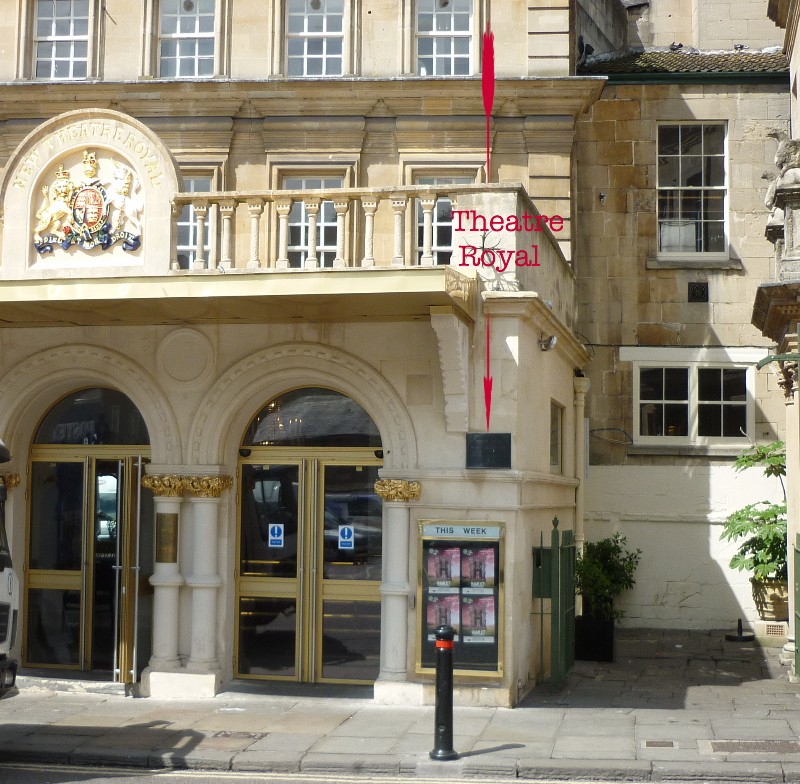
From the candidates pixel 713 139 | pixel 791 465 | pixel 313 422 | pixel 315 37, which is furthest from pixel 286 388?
pixel 713 139

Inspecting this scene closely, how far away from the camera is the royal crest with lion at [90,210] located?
12.4m

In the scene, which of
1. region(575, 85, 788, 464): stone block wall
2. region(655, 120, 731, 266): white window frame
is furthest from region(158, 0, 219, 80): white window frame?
region(655, 120, 731, 266): white window frame

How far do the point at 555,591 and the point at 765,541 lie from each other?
5.50 m

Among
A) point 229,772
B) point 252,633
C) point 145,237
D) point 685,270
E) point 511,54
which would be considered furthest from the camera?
point 685,270

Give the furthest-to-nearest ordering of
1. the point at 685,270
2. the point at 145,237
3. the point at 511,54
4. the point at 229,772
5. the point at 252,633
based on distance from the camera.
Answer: the point at 685,270 → the point at 511,54 → the point at 252,633 → the point at 145,237 → the point at 229,772

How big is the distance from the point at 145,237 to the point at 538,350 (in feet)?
14.3

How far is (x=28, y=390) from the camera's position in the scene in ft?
43.5

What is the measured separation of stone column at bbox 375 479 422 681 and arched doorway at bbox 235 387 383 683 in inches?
25.4

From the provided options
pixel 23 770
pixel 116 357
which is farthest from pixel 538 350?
pixel 23 770

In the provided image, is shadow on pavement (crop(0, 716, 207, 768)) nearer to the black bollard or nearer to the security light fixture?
the black bollard

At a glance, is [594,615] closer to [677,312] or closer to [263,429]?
[263,429]

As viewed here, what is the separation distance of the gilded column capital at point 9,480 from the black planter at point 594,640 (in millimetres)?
7146

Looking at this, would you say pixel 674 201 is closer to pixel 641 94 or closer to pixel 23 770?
pixel 641 94

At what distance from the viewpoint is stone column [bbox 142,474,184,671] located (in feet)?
41.6
